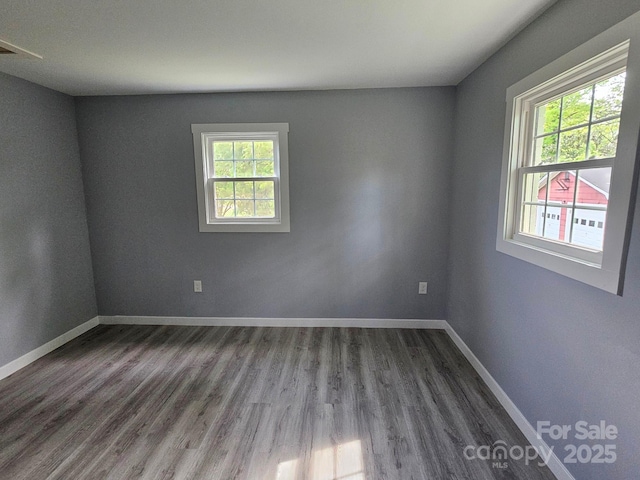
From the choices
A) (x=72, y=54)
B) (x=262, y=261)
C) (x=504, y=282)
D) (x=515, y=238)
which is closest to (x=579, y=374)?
(x=504, y=282)

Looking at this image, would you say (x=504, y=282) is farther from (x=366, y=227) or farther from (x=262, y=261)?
(x=262, y=261)

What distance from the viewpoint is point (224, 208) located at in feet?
10.8

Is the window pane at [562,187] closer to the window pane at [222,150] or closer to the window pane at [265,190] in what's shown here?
the window pane at [265,190]

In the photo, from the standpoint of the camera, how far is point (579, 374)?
1.42 metres

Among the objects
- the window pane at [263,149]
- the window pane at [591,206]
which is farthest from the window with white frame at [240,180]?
the window pane at [591,206]

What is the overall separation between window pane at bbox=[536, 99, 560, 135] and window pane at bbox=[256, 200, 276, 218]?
92.4 inches

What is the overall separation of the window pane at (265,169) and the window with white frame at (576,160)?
6.96ft

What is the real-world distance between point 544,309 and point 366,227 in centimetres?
176

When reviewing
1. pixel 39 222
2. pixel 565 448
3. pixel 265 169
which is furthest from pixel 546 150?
pixel 39 222

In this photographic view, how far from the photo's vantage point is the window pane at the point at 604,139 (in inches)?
51.9

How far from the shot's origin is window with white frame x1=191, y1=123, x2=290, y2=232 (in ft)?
10.3

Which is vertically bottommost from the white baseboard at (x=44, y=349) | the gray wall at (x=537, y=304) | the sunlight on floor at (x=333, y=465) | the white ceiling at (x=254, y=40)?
the sunlight on floor at (x=333, y=465)

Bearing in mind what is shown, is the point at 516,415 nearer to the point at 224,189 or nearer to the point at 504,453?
the point at 504,453

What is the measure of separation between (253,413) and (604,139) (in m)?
2.48
